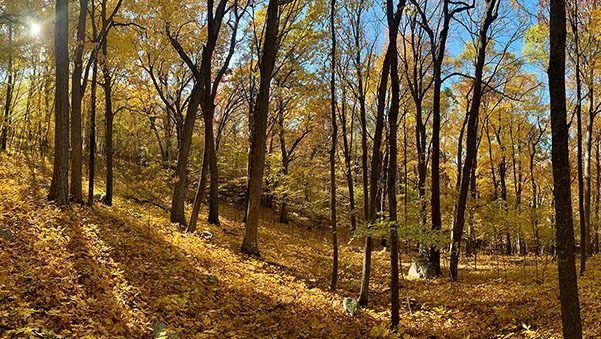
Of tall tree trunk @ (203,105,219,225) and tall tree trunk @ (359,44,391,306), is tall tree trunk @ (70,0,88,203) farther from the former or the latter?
tall tree trunk @ (359,44,391,306)

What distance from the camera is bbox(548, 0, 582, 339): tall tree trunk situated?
453 cm

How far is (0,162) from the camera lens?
1589 cm

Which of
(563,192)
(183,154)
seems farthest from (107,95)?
(563,192)

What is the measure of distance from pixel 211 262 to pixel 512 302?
7.36 metres

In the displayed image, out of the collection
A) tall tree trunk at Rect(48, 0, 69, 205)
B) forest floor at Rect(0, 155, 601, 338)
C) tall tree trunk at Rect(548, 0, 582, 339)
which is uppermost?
tall tree trunk at Rect(48, 0, 69, 205)

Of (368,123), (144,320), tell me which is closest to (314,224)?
(368,123)

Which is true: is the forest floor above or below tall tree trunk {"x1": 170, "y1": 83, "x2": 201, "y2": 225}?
below

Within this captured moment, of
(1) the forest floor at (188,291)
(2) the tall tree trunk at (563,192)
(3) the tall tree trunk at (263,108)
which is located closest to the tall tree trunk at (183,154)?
(1) the forest floor at (188,291)

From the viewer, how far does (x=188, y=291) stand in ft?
24.8

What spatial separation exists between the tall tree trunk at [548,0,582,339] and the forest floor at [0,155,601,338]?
10.1ft

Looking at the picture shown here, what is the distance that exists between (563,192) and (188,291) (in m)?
6.28

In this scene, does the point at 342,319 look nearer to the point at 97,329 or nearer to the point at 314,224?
the point at 97,329

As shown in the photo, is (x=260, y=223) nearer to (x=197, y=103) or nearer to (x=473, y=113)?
(x=197, y=103)

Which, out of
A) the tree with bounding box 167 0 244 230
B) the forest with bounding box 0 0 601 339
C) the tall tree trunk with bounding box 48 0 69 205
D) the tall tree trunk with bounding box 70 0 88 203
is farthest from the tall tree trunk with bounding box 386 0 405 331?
A: the tall tree trunk with bounding box 70 0 88 203
